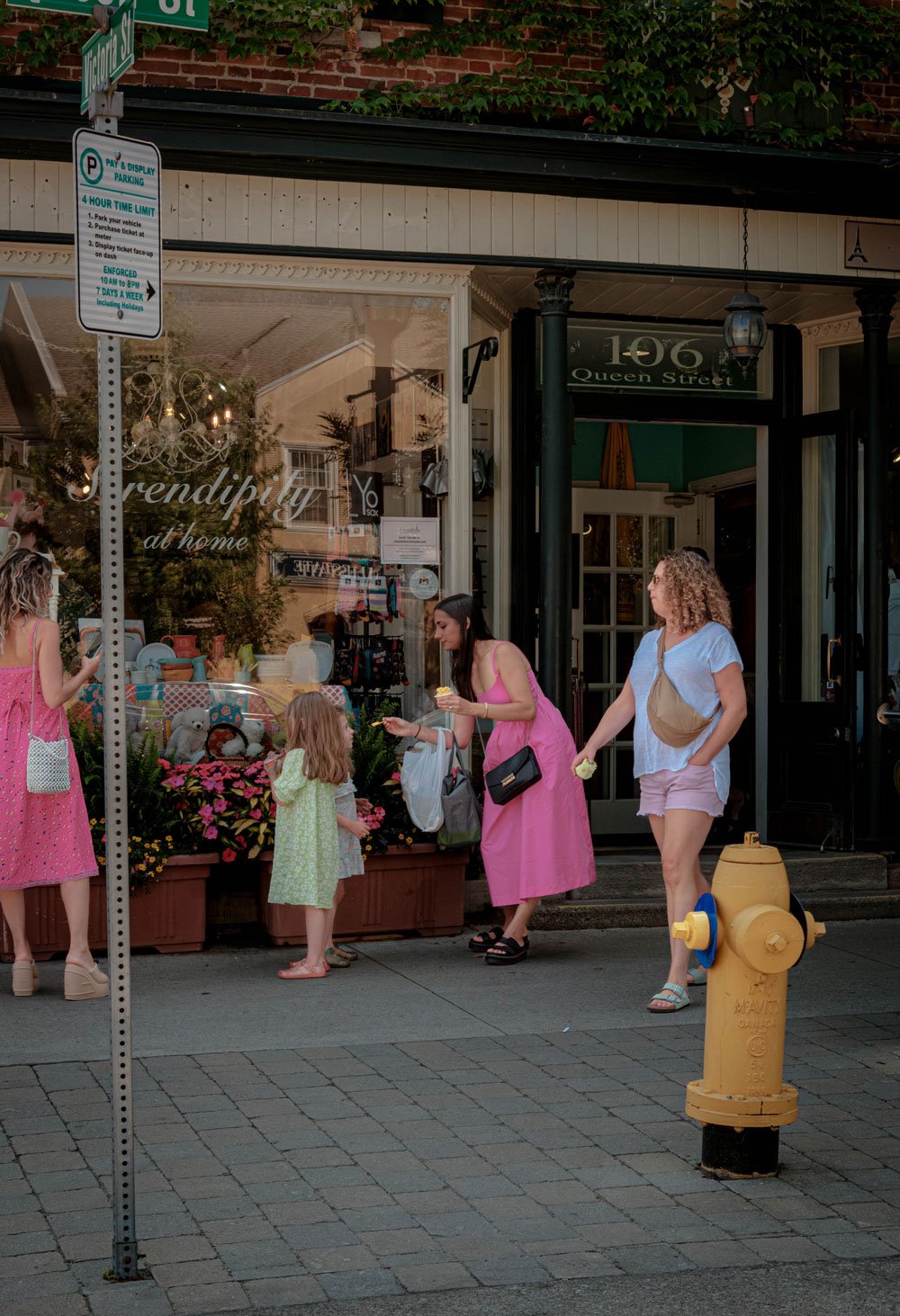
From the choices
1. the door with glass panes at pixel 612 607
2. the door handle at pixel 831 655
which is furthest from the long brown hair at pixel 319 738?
the door with glass panes at pixel 612 607

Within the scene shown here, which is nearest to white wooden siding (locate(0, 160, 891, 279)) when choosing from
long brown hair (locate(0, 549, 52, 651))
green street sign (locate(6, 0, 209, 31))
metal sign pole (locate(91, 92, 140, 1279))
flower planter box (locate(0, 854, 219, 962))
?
long brown hair (locate(0, 549, 52, 651))

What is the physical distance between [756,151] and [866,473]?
2.05m

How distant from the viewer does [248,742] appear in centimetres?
846

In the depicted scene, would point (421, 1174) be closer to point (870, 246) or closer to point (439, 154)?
point (439, 154)

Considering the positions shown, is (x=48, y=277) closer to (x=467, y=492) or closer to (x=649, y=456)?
(x=467, y=492)

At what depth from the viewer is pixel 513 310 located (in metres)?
9.71

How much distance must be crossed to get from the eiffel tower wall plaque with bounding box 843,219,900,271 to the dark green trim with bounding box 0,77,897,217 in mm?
187

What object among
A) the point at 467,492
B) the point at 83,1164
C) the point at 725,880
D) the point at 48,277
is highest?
the point at 48,277

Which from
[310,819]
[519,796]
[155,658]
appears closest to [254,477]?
[155,658]

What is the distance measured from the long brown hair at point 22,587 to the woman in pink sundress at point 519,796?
73.6 inches

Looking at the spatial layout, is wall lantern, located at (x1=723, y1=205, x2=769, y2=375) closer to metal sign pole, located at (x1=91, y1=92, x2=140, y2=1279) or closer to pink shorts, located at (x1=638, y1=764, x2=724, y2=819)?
pink shorts, located at (x1=638, y1=764, x2=724, y2=819)

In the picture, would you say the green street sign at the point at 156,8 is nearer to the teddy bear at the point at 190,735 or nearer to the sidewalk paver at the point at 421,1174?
the sidewalk paver at the point at 421,1174

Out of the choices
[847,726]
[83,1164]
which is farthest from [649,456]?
[83,1164]

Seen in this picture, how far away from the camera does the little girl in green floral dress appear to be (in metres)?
7.18
